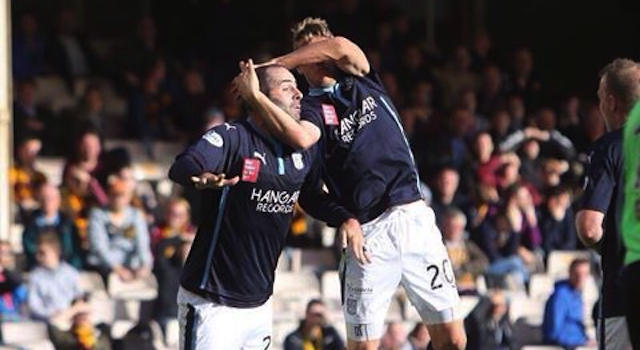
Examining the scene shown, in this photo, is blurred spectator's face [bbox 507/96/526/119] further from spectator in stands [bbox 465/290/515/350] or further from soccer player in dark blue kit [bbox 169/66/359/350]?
soccer player in dark blue kit [bbox 169/66/359/350]

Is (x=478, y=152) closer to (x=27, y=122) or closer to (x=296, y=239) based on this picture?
(x=296, y=239)

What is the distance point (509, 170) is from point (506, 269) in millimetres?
1342

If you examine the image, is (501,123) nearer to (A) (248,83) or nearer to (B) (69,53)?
(B) (69,53)

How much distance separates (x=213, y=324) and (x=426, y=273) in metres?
1.43

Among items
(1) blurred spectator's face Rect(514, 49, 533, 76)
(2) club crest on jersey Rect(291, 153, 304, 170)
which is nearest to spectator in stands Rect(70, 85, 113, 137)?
(1) blurred spectator's face Rect(514, 49, 533, 76)

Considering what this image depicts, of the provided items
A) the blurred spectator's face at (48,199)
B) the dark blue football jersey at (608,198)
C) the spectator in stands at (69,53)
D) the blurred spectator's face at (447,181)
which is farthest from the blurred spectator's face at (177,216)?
the dark blue football jersey at (608,198)

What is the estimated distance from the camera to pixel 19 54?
58.3 feet

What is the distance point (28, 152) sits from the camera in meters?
15.9

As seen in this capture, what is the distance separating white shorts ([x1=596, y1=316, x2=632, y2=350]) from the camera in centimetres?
838

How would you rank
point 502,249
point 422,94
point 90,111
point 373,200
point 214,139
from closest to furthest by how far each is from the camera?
point 214,139 → point 373,200 → point 502,249 → point 90,111 → point 422,94

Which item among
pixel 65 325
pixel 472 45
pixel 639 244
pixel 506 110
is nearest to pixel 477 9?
pixel 472 45

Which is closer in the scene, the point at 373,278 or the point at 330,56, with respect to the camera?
the point at 330,56

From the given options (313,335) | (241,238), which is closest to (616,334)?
(241,238)

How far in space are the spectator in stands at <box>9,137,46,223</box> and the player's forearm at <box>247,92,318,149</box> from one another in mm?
6960
